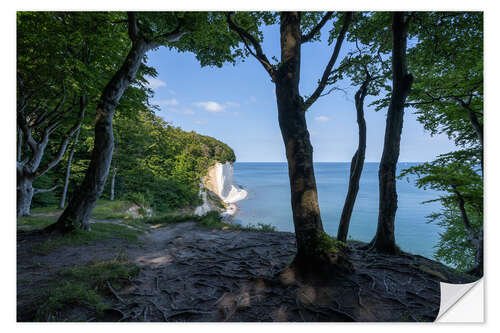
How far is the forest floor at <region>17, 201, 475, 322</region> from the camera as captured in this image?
190 cm

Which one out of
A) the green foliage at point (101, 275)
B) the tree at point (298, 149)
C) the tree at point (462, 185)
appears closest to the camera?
the green foliage at point (101, 275)

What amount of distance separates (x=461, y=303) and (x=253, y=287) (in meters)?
2.39

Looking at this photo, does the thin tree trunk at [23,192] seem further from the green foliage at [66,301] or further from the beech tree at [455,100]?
the beech tree at [455,100]

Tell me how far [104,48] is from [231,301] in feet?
21.9

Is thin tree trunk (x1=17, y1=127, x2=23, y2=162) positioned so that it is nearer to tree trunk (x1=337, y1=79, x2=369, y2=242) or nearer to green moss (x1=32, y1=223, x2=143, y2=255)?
green moss (x1=32, y1=223, x2=143, y2=255)

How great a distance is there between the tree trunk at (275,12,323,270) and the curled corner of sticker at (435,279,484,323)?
1.41 metres

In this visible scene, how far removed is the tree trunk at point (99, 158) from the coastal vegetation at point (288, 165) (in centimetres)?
2

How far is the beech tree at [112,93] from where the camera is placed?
4.05m

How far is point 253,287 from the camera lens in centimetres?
235

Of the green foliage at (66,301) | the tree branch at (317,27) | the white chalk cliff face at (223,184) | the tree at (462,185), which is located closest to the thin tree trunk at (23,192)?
the green foliage at (66,301)

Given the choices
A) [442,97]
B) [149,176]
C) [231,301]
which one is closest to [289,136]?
[231,301]

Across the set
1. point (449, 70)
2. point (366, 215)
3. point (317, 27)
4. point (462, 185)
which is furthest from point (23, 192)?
point (366, 215)

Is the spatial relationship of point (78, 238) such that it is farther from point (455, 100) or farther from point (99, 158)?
point (455, 100)
